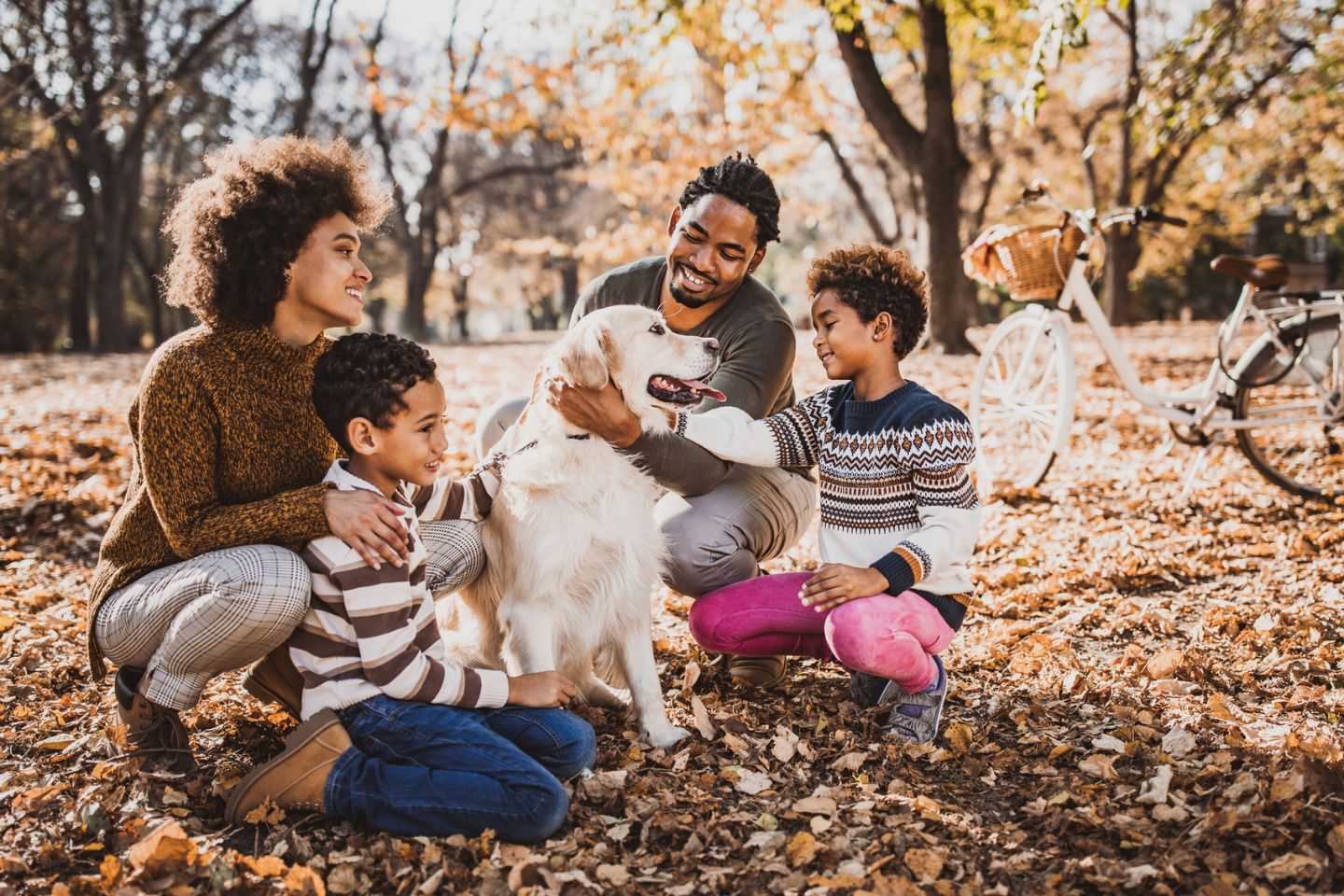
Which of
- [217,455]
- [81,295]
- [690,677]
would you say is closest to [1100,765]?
[690,677]

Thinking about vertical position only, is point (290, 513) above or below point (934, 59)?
below

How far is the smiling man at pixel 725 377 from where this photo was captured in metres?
3.61

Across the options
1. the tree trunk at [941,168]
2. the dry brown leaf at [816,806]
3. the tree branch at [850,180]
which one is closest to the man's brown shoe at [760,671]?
the dry brown leaf at [816,806]

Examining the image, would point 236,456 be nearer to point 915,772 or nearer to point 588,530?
point 588,530

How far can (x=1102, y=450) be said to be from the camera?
7242 millimetres

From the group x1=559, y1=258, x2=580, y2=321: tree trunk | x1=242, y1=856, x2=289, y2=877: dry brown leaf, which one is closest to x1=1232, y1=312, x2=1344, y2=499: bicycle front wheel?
x1=242, y1=856, x2=289, y2=877: dry brown leaf

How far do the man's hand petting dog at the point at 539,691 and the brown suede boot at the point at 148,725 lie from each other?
1004 millimetres

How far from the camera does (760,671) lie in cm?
355

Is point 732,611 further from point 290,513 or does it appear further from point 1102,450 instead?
point 1102,450

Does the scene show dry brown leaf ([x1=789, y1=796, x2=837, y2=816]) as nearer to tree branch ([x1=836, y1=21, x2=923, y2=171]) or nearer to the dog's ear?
the dog's ear

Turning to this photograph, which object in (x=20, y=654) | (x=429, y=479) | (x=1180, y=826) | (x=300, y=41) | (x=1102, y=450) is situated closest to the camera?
(x=1180, y=826)

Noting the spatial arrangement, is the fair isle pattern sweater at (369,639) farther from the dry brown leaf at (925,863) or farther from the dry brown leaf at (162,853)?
the dry brown leaf at (925,863)

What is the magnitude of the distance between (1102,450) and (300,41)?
22.5 metres

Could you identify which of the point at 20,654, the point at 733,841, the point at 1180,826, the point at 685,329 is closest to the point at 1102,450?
the point at 685,329
